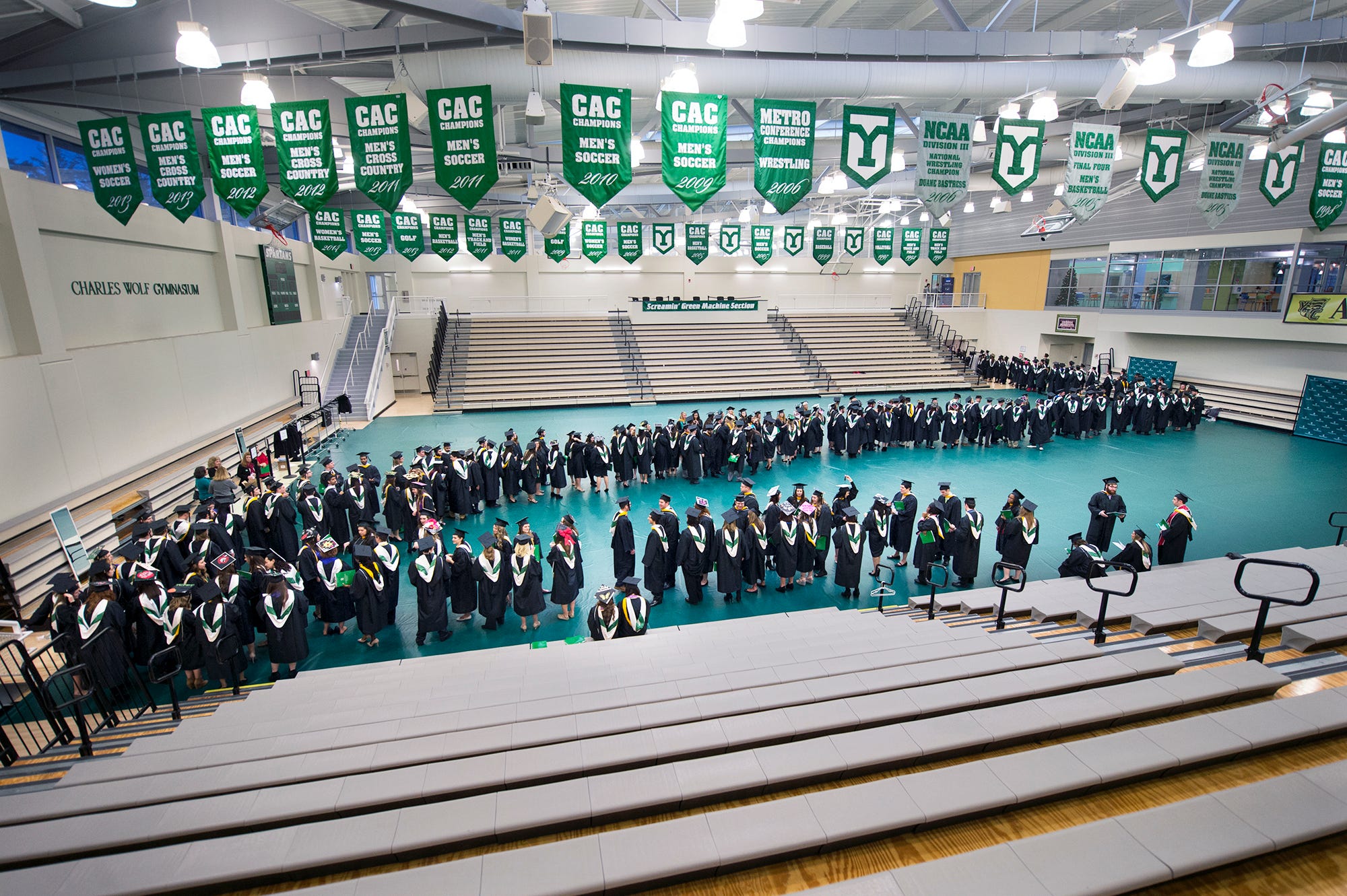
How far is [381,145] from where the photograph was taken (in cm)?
771

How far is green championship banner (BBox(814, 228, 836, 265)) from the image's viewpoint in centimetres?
1591

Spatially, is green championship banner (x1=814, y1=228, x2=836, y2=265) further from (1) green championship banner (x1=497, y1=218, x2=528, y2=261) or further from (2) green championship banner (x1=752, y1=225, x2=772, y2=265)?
(1) green championship banner (x1=497, y1=218, x2=528, y2=261)

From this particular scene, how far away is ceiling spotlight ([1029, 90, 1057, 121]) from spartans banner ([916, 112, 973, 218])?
33.1 inches

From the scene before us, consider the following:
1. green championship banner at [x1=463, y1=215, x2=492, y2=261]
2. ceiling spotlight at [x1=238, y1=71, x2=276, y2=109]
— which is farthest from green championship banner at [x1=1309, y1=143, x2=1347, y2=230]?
ceiling spotlight at [x1=238, y1=71, x2=276, y2=109]

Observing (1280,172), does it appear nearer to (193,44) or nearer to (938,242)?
(938,242)

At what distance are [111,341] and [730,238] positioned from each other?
16.0 metres

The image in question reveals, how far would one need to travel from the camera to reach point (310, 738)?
396cm

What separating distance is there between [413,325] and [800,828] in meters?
24.0

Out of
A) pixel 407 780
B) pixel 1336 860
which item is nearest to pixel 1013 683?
pixel 1336 860

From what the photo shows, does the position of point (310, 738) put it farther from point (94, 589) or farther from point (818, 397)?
point (818, 397)

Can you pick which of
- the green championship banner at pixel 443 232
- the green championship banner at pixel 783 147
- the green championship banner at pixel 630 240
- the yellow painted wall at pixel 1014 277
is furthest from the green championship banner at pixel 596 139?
the yellow painted wall at pixel 1014 277

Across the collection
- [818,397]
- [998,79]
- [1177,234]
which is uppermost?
[998,79]

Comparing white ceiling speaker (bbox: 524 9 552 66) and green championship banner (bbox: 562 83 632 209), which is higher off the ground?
white ceiling speaker (bbox: 524 9 552 66)

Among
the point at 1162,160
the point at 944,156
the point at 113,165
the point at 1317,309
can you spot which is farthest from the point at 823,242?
the point at 113,165
